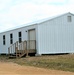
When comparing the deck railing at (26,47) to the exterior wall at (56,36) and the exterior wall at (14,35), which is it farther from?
the exterior wall at (14,35)

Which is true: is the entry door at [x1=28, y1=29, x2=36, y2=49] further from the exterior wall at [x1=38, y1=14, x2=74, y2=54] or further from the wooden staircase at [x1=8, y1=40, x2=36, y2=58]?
the exterior wall at [x1=38, y1=14, x2=74, y2=54]

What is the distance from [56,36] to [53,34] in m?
0.41

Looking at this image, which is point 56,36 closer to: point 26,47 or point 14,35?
point 26,47

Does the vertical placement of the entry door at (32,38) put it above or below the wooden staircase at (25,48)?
above

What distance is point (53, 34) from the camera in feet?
95.0

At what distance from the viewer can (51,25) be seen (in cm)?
2898

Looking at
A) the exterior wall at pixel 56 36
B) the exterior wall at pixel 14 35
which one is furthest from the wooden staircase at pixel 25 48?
the exterior wall at pixel 14 35

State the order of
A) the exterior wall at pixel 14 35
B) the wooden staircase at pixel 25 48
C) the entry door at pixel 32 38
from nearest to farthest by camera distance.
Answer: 1. the wooden staircase at pixel 25 48
2. the entry door at pixel 32 38
3. the exterior wall at pixel 14 35

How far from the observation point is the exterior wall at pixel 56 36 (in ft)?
93.5

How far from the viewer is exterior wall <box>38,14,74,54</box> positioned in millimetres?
Result: 28500

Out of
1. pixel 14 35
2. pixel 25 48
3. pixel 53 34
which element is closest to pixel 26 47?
pixel 25 48

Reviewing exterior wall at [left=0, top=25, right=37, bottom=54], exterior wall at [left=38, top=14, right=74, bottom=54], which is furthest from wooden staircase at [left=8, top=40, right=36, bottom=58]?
exterior wall at [left=0, top=25, right=37, bottom=54]

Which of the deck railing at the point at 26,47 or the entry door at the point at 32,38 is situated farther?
the entry door at the point at 32,38

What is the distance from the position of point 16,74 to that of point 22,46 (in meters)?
14.8
